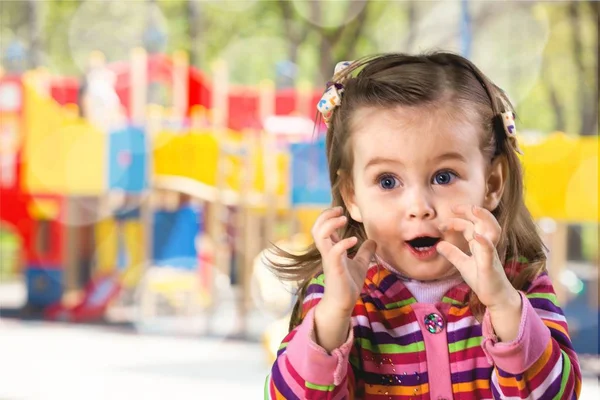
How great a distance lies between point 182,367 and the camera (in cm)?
398

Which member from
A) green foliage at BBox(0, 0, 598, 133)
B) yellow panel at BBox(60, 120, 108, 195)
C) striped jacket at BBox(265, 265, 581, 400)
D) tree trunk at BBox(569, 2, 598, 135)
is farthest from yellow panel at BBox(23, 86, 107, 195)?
tree trunk at BBox(569, 2, 598, 135)

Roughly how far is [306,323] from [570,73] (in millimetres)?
12746

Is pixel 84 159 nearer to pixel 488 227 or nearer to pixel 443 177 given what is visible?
pixel 443 177

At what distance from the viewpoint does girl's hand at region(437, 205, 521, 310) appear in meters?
1.15

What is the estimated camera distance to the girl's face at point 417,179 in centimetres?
126

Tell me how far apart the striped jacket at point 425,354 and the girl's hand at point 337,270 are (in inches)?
1.9

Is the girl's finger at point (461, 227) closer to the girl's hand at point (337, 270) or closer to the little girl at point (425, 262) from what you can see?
the little girl at point (425, 262)

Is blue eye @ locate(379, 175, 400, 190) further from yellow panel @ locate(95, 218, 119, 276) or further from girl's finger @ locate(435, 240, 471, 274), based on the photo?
yellow panel @ locate(95, 218, 119, 276)

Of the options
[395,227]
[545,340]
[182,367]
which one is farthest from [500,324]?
[182,367]

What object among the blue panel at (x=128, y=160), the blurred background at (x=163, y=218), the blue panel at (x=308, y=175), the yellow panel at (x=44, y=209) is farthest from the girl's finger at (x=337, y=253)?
the yellow panel at (x=44, y=209)

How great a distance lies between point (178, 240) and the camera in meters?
5.27

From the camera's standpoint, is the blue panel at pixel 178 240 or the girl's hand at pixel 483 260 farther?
the blue panel at pixel 178 240

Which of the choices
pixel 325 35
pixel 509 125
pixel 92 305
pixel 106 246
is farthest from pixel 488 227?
pixel 325 35

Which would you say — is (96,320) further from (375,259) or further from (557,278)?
(375,259)
